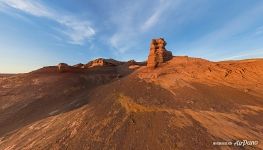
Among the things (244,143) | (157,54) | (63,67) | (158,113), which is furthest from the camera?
(63,67)

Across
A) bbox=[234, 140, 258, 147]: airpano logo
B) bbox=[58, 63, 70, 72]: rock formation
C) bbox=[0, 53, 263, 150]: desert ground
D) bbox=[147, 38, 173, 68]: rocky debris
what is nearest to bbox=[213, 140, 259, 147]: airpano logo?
bbox=[234, 140, 258, 147]: airpano logo

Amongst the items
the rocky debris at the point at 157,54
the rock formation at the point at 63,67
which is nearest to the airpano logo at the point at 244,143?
the rocky debris at the point at 157,54

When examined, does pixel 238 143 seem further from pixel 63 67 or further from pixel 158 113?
pixel 63 67

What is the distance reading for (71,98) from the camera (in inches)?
684

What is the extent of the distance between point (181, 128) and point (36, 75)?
62.4 feet

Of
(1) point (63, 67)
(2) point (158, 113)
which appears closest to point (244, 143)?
(2) point (158, 113)

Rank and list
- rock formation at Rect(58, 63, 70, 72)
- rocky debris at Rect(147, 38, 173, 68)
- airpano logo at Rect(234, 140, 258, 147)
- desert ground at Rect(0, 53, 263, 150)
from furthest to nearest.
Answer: rock formation at Rect(58, 63, 70, 72)
rocky debris at Rect(147, 38, 173, 68)
desert ground at Rect(0, 53, 263, 150)
airpano logo at Rect(234, 140, 258, 147)

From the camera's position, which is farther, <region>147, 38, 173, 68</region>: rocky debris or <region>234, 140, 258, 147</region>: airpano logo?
<region>147, 38, 173, 68</region>: rocky debris

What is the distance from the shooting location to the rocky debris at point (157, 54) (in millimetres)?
18325

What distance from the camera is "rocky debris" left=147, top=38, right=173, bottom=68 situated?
18.3 m

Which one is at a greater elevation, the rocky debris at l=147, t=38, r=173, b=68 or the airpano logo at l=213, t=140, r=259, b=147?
the rocky debris at l=147, t=38, r=173, b=68

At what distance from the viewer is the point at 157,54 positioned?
18.8 m

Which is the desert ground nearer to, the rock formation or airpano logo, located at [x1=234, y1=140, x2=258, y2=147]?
airpano logo, located at [x1=234, y1=140, x2=258, y2=147]

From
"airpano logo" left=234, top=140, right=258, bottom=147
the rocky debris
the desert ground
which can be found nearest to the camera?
"airpano logo" left=234, top=140, right=258, bottom=147
